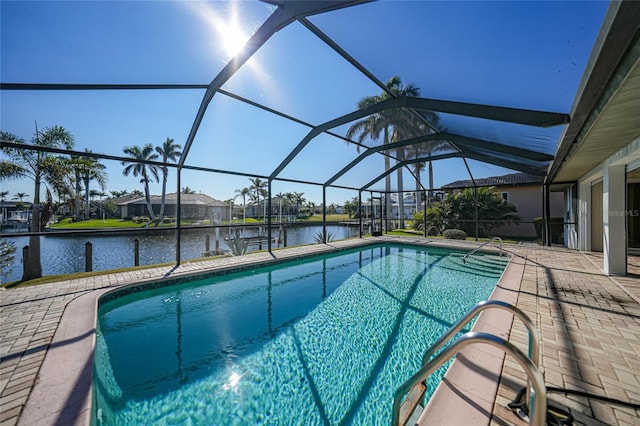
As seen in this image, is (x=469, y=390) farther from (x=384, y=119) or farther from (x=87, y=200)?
(x=87, y=200)

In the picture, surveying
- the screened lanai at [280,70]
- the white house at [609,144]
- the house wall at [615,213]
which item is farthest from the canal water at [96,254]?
the house wall at [615,213]

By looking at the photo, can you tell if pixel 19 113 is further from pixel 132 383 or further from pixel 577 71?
pixel 577 71

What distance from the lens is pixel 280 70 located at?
13.8 feet

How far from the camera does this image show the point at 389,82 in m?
4.43

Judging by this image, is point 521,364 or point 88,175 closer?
point 521,364

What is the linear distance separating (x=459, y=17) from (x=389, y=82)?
71.3 inches

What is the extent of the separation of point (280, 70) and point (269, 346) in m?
4.18

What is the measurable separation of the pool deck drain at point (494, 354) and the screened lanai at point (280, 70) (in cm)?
221

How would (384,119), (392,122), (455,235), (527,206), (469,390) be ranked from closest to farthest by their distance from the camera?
(469,390) → (384,119) → (392,122) → (455,235) → (527,206)

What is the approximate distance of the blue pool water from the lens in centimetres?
248

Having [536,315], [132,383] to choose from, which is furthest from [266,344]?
[536,315]

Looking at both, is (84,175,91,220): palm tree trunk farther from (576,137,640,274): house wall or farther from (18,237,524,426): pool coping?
(576,137,640,274): house wall

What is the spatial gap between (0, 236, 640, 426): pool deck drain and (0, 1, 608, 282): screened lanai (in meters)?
2.21

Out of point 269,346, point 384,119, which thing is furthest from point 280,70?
point 269,346
